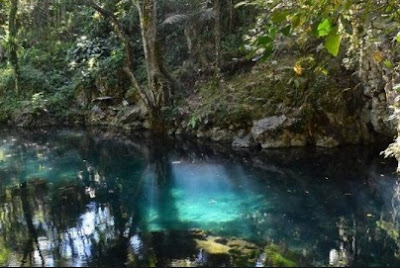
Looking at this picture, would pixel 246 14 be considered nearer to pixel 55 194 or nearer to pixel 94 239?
pixel 55 194

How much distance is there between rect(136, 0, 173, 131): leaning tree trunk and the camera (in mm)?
13625

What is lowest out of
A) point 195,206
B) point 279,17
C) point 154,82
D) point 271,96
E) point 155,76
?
point 195,206

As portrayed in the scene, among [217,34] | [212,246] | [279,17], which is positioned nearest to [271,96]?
[217,34]

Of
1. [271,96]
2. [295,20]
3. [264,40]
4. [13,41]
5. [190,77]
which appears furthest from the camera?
[13,41]

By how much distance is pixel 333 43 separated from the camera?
65.2 inches

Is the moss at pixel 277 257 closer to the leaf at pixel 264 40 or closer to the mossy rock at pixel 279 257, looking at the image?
the mossy rock at pixel 279 257

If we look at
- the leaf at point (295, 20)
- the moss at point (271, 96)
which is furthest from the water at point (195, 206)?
the leaf at point (295, 20)

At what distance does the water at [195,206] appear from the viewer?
5.73 m

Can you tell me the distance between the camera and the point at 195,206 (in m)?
7.55

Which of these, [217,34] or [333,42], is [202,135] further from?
[333,42]

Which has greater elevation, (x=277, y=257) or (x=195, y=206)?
(x=195, y=206)

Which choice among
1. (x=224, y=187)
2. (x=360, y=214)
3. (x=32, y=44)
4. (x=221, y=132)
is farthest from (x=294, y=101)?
(x=32, y=44)

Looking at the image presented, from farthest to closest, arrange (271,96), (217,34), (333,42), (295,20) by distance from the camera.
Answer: (217,34), (271,96), (295,20), (333,42)

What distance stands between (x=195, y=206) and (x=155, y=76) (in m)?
7.14
